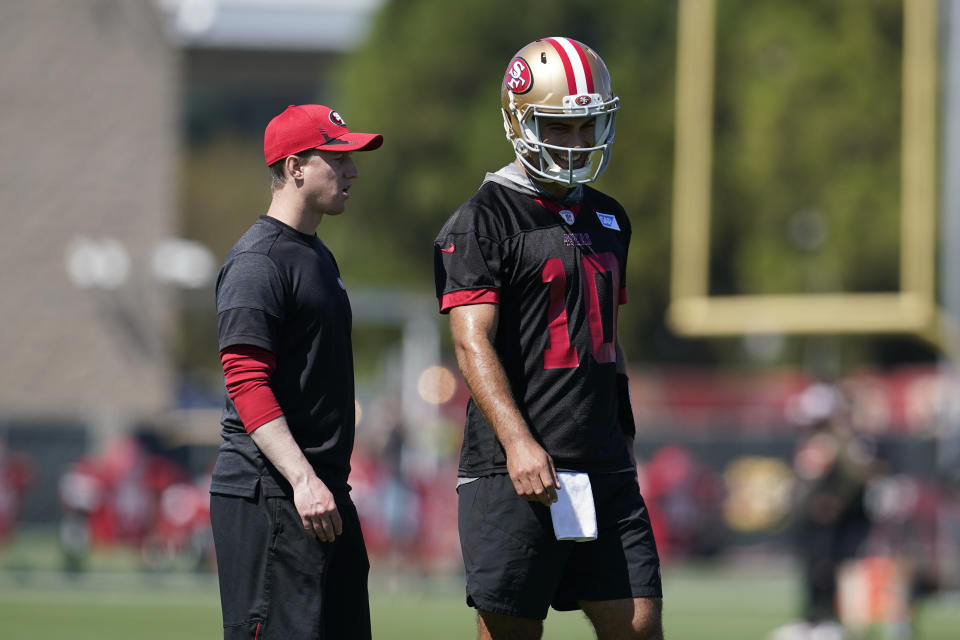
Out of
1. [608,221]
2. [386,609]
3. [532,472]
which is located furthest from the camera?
[386,609]

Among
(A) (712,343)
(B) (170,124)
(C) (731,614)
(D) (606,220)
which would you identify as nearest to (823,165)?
(A) (712,343)

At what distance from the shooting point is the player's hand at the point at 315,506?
4.75m

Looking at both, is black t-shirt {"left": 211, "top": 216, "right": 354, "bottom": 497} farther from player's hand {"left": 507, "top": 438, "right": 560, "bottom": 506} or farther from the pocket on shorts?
player's hand {"left": 507, "top": 438, "right": 560, "bottom": 506}

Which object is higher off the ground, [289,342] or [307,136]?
[307,136]

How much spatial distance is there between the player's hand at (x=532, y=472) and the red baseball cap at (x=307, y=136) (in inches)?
43.1

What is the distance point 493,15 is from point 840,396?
2776 cm

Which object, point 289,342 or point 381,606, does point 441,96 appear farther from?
point 289,342

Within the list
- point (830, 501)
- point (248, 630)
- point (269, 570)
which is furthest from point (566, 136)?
point (830, 501)

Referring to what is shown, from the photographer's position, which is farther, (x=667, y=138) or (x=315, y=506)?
(x=667, y=138)

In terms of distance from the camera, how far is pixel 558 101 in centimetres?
498

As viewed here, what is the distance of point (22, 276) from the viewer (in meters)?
27.9

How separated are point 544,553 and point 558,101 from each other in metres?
1.36

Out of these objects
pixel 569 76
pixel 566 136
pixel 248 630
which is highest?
pixel 569 76

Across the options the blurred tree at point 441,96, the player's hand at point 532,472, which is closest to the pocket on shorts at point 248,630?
the player's hand at point 532,472
